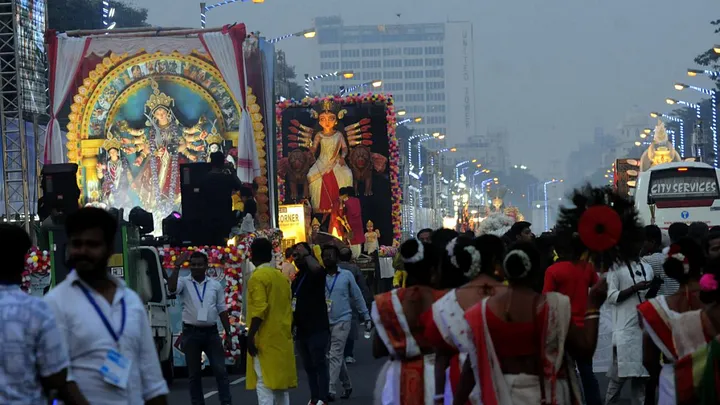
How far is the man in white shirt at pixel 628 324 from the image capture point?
13.0m

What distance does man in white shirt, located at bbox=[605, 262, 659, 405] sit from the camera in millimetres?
12969

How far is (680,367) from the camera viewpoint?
25.2 feet

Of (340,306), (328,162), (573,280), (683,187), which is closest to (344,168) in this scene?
(328,162)

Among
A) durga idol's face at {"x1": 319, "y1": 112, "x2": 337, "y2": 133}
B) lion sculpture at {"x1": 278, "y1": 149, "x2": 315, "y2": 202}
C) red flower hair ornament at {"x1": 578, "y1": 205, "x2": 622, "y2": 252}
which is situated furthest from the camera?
lion sculpture at {"x1": 278, "y1": 149, "x2": 315, "y2": 202}

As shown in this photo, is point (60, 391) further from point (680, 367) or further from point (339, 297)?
point (339, 297)

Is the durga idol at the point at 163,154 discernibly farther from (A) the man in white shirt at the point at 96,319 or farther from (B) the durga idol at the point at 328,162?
(A) the man in white shirt at the point at 96,319

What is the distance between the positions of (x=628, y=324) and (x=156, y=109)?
1540 cm

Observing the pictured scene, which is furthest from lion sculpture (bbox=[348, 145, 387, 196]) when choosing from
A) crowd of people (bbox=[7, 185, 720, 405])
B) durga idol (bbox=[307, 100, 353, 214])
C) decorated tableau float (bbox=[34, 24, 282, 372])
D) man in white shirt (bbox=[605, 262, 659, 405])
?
crowd of people (bbox=[7, 185, 720, 405])

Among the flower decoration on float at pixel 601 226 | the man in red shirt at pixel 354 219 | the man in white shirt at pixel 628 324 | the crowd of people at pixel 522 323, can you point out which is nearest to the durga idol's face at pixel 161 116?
the man in red shirt at pixel 354 219

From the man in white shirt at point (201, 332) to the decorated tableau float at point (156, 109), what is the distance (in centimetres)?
1087

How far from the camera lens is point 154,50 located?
27.0 metres

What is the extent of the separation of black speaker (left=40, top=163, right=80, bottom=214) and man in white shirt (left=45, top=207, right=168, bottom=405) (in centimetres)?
1195

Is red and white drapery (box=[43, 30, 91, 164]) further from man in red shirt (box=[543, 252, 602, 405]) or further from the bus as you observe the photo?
man in red shirt (box=[543, 252, 602, 405])

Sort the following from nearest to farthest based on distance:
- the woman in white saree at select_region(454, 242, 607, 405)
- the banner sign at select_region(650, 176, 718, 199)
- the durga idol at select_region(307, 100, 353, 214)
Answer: the woman in white saree at select_region(454, 242, 607, 405) < the durga idol at select_region(307, 100, 353, 214) < the banner sign at select_region(650, 176, 718, 199)
